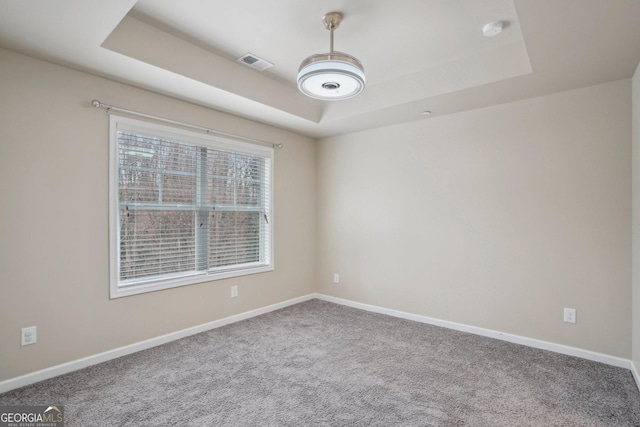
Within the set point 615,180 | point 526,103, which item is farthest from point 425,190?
point 615,180

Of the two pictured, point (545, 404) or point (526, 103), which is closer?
point (545, 404)

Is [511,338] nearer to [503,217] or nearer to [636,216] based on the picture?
[503,217]

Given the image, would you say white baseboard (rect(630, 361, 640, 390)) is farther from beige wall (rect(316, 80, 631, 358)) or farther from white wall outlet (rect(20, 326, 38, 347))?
white wall outlet (rect(20, 326, 38, 347))

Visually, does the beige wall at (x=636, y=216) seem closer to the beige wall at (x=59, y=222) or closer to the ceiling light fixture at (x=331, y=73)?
the ceiling light fixture at (x=331, y=73)

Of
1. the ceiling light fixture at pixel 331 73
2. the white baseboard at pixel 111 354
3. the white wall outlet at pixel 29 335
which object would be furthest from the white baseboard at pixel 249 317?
the ceiling light fixture at pixel 331 73

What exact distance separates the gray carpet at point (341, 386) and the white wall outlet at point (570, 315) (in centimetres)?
32

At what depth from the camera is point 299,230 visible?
4.56 m

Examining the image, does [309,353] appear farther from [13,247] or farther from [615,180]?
[615,180]

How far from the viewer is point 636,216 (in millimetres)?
2420

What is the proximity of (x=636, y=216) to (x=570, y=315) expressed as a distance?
3.25ft

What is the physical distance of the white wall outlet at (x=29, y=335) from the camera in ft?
7.59

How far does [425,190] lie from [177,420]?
315 centimetres

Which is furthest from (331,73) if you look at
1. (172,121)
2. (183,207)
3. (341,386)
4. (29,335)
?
(29,335)

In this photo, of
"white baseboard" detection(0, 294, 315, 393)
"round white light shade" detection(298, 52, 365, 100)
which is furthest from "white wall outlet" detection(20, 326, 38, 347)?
"round white light shade" detection(298, 52, 365, 100)
